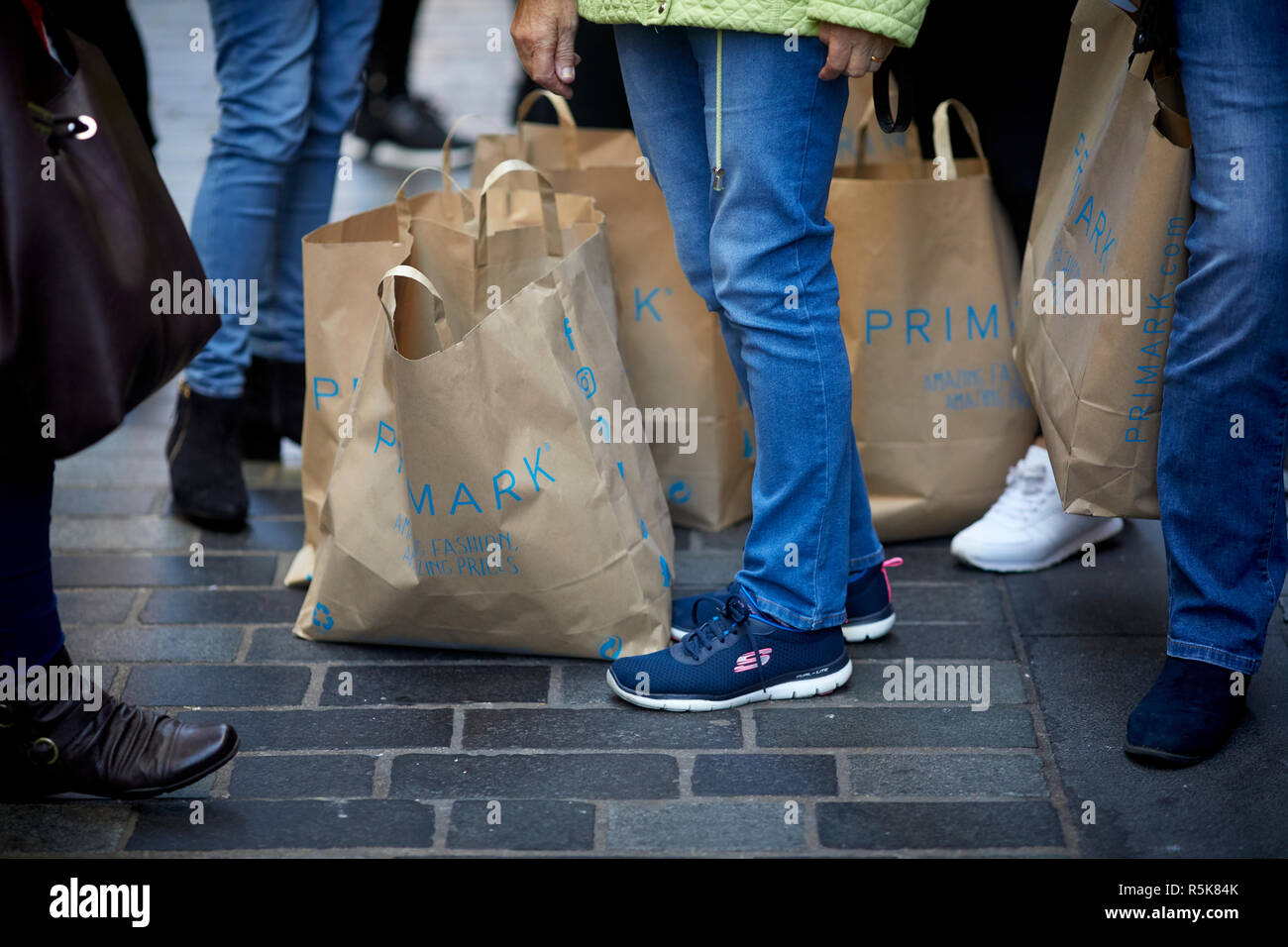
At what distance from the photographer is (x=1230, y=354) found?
6.45ft

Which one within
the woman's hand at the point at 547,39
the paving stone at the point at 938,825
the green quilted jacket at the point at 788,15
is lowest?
the paving stone at the point at 938,825

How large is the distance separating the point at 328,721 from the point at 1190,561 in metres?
1.38

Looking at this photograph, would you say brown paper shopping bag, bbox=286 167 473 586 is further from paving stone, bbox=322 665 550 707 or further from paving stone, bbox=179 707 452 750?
paving stone, bbox=179 707 452 750

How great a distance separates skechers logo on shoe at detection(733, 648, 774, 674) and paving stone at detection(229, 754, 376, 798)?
1.98 ft

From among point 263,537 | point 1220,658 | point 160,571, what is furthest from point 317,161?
point 1220,658

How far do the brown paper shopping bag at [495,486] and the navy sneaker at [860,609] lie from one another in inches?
2.7

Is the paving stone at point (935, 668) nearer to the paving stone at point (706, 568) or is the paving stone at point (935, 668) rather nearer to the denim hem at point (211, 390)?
the paving stone at point (706, 568)

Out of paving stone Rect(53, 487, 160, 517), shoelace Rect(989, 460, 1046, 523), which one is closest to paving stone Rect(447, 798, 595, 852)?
shoelace Rect(989, 460, 1046, 523)

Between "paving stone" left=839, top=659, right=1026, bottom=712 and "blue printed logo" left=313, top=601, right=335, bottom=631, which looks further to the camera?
"blue printed logo" left=313, top=601, right=335, bottom=631

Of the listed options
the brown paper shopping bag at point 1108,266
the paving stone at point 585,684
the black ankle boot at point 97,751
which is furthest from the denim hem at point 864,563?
the black ankle boot at point 97,751

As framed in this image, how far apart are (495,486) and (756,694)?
1.82 ft

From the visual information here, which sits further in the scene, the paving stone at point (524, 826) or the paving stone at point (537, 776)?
the paving stone at point (537, 776)

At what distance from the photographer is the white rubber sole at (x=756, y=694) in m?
2.30

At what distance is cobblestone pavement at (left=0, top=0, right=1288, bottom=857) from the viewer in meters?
1.96
